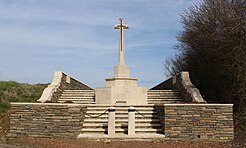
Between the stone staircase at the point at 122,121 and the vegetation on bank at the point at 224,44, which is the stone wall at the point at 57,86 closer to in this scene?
the stone staircase at the point at 122,121

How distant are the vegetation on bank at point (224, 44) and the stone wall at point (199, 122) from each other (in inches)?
48.7

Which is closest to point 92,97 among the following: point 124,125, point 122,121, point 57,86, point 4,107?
point 57,86

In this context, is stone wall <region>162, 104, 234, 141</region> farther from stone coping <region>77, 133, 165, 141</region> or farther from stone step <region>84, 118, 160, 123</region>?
stone step <region>84, 118, 160, 123</region>

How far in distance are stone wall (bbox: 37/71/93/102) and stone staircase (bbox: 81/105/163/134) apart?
2.29m

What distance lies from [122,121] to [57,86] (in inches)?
205

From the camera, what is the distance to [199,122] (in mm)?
9852

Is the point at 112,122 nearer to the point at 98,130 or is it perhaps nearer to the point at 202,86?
the point at 98,130

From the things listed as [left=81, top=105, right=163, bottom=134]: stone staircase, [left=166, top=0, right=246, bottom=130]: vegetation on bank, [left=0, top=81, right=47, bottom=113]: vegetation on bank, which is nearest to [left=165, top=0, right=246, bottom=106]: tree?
[left=166, top=0, right=246, bottom=130]: vegetation on bank

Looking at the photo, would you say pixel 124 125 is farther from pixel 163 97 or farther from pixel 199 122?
pixel 163 97

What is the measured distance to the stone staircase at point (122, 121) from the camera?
10383 millimetres

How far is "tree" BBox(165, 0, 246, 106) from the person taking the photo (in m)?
10.7

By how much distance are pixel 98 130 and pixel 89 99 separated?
5.08 metres

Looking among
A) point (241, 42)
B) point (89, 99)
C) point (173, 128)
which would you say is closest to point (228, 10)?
point (241, 42)

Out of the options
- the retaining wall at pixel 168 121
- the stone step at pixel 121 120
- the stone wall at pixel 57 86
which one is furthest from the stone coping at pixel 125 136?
the stone wall at pixel 57 86
